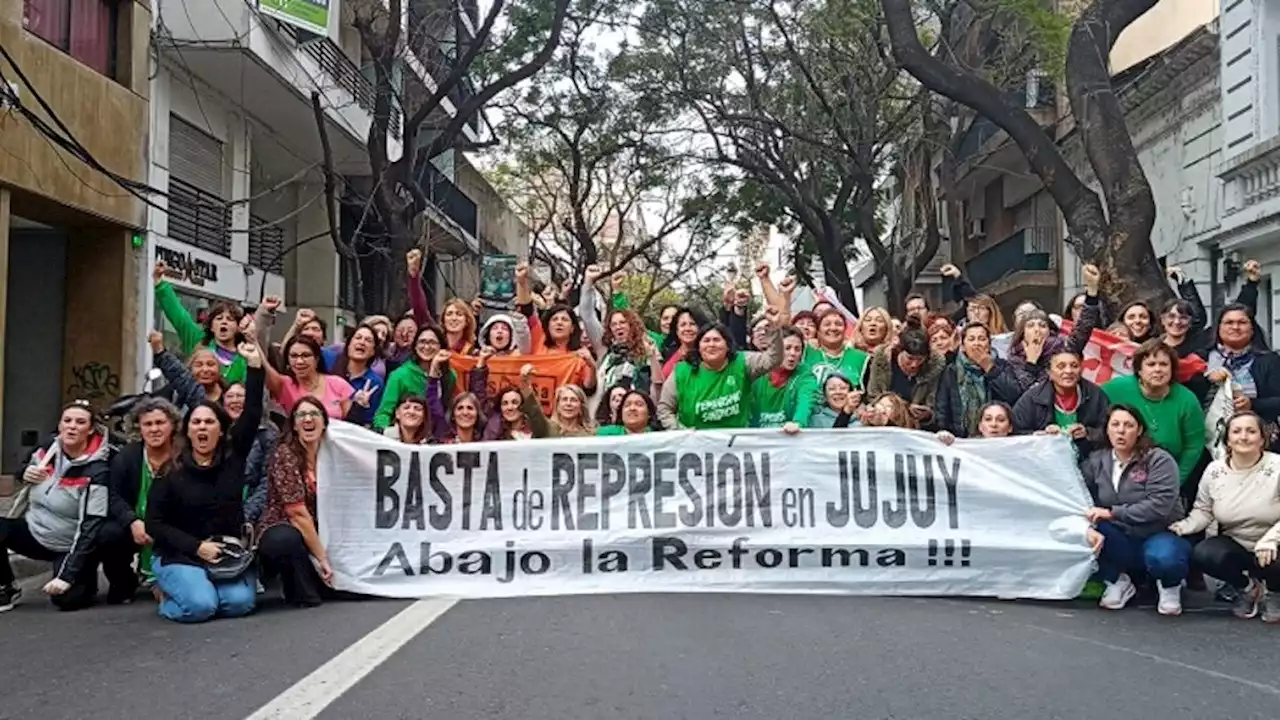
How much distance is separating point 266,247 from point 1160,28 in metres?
15.3

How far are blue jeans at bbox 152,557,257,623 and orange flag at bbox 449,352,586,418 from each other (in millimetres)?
2674

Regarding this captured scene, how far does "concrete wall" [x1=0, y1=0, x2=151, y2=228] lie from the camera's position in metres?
13.8

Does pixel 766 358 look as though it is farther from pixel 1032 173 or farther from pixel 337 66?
pixel 1032 173

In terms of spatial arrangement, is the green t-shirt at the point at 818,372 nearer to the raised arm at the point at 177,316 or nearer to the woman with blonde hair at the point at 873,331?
the woman with blonde hair at the point at 873,331

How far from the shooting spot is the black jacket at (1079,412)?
27.4 ft

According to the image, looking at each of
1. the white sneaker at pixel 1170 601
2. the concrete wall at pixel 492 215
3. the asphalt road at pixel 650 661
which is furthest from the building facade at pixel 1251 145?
the concrete wall at pixel 492 215

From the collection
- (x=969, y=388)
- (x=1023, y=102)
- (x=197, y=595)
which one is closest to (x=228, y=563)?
(x=197, y=595)

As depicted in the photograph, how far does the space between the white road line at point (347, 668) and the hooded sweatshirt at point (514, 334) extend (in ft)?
8.89

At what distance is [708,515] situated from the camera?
8391 mm

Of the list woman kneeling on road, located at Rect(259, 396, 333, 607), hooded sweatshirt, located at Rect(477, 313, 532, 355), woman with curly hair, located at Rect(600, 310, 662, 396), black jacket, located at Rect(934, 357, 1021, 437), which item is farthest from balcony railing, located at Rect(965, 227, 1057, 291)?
woman kneeling on road, located at Rect(259, 396, 333, 607)

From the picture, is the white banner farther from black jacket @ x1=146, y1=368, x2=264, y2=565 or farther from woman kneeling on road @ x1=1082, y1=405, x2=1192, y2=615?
black jacket @ x1=146, y1=368, x2=264, y2=565

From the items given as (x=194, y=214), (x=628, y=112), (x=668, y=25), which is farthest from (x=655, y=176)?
(x=194, y=214)

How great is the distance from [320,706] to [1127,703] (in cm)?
316

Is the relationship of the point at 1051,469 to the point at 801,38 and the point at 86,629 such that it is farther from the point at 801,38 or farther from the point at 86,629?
the point at 801,38
